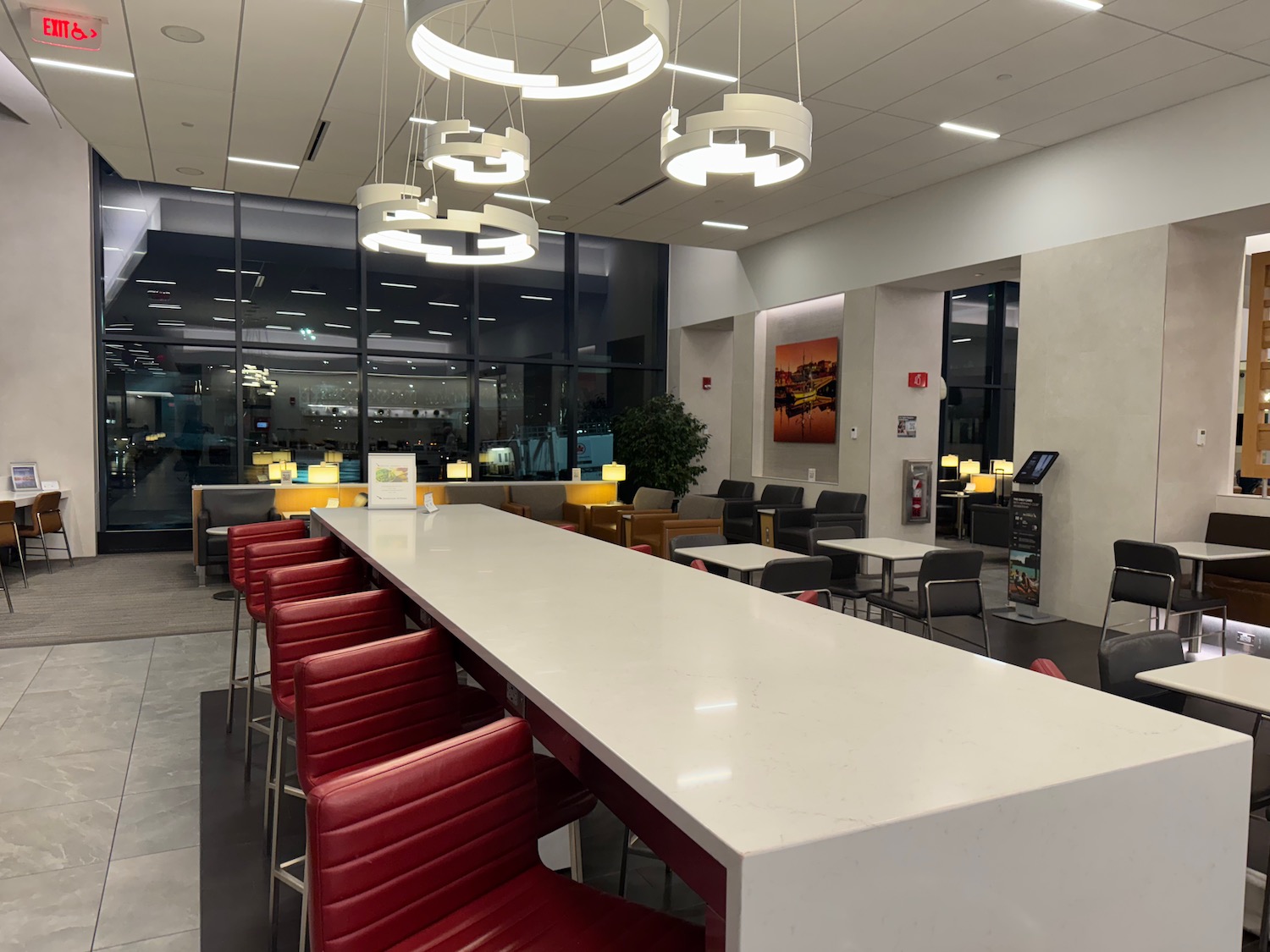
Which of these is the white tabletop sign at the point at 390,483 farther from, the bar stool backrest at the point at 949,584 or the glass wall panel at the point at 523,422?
the glass wall panel at the point at 523,422

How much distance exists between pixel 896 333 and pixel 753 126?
6.62m

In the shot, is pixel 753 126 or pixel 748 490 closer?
pixel 753 126

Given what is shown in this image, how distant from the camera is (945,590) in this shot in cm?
521

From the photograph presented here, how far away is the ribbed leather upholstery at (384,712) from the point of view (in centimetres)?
199

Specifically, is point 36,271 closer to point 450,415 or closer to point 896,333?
point 450,415

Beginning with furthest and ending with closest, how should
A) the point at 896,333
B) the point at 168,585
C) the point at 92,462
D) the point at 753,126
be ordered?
the point at 92,462 < the point at 896,333 < the point at 168,585 < the point at 753,126

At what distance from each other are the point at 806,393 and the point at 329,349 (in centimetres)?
623

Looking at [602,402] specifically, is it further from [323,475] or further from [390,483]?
[390,483]

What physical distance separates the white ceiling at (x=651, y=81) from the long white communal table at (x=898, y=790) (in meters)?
4.30

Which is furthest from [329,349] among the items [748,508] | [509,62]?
[509,62]

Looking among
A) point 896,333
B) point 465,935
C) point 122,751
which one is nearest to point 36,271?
point 122,751

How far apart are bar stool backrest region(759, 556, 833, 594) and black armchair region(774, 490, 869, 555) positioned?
370cm

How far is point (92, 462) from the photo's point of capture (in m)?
9.95

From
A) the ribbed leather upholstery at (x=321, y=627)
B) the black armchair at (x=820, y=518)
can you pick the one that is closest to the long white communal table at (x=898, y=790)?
the ribbed leather upholstery at (x=321, y=627)
